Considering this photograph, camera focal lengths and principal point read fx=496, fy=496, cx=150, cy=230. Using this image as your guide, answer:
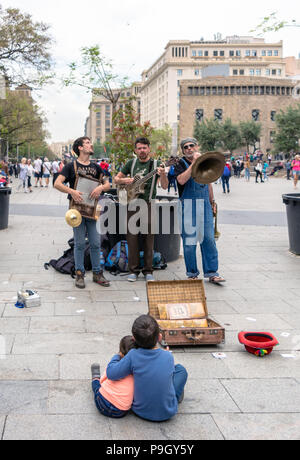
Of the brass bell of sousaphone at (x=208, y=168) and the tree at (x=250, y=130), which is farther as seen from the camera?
the tree at (x=250, y=130)

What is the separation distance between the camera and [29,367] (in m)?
3.88

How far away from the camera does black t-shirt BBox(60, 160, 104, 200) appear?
636 centimetres

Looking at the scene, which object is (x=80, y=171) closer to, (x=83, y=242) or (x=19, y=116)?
(x=83, y=242)

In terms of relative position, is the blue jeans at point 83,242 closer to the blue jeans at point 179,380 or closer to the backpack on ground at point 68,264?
the backpack on ground at point 68,264

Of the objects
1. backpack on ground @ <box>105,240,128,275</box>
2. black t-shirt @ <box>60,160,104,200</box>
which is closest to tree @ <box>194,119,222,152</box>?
backpack on ground @ <box>105,240,128,275</box>

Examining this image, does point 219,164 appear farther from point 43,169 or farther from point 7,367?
point 43,169

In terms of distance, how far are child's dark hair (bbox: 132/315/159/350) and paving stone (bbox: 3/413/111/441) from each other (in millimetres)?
532

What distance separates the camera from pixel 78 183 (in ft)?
21.0

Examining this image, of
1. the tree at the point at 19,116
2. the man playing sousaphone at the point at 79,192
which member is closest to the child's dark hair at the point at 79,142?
the man playing sousaphone at the point at 79,192

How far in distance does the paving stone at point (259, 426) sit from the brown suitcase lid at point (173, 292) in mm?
1750

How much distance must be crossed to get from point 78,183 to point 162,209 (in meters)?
1.99

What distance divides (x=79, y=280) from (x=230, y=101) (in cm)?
9398

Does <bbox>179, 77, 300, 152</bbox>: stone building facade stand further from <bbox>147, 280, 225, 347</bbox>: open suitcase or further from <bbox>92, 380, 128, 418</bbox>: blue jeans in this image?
<bbox>92, 380, 128, 418</bbox>: blue jeans

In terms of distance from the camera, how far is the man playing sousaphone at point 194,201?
6383mm
